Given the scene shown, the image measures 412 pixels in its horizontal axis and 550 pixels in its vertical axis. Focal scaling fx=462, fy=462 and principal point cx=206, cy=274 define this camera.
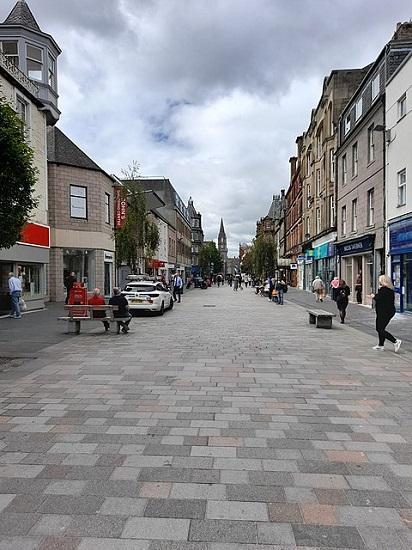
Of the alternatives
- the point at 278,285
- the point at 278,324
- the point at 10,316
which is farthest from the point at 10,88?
the point at 278,285

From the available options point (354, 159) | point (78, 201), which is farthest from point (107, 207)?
point (354, 159)

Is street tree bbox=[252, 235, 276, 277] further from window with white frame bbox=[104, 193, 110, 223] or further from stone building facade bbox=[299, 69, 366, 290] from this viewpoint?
window with white frame bbox=[104, 193, 110, 223]

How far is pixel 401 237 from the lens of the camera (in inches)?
722

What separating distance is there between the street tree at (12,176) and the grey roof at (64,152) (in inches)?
724

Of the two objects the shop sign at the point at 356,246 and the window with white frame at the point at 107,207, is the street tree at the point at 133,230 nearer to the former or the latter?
the window with white frame at the point at 107,207

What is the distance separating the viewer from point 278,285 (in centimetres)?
2706

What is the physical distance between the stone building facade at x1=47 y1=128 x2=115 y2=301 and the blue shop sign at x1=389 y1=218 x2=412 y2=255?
1668cm

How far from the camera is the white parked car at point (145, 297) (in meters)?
18.8

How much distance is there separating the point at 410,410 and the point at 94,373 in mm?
4885

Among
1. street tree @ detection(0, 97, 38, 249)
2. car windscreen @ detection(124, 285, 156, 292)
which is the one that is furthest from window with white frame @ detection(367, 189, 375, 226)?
street tree @ detection(0, 97, 38, 249)

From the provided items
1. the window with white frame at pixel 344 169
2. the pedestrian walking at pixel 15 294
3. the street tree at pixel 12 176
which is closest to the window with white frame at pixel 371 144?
the window with white frame at pixel 344 169

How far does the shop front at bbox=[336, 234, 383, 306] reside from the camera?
21891mm

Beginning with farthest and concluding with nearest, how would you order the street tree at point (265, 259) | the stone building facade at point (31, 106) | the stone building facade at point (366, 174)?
1. the street tree at point (265, 259)
2. the stone building facade at point (366, 174)
3. the stone building facade at point (31, 106)

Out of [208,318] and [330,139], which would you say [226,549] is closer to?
[208,318]
